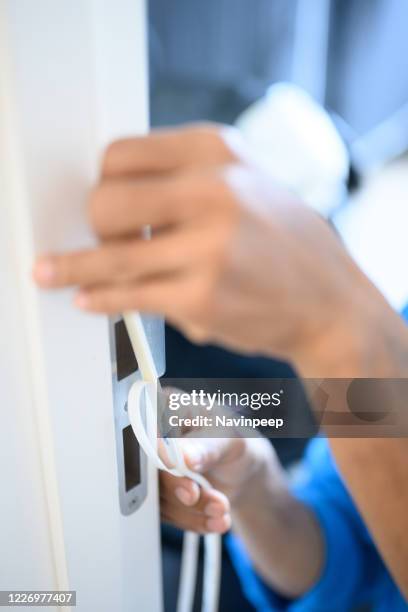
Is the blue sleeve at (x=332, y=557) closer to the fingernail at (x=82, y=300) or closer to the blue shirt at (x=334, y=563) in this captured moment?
the blue shirt at (x=334, y=563)

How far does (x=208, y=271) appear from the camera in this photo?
0.19 m

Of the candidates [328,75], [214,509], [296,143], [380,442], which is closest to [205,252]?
[380,442]

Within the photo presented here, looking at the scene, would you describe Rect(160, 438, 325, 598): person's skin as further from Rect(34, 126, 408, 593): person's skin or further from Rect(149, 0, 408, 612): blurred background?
Rect(149, 0, 408, 612): blurred background

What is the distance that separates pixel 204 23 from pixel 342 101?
49cm

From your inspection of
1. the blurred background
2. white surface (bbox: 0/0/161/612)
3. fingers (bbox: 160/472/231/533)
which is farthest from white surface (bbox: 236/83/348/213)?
white surface (bbox: 0/0/161/612)

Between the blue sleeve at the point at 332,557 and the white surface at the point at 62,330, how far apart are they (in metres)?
0.33

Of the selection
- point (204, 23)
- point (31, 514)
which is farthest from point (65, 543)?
point (204, 23)

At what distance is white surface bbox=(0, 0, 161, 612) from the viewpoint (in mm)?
216

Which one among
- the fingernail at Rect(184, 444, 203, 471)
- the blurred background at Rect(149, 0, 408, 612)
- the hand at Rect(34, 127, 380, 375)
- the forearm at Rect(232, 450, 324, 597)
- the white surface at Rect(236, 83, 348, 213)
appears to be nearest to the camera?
the hand at Rect(34, 127, 380, 375)

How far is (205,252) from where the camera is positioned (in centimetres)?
19

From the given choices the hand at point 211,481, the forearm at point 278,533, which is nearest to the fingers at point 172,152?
the hand at point 211,481

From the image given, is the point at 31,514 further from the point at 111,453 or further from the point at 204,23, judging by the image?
the point at 204,23

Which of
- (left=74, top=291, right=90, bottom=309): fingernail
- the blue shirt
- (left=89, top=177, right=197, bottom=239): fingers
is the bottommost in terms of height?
the blue shirt

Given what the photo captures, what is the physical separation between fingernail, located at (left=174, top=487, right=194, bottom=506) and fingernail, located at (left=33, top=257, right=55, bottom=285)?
0.23m
